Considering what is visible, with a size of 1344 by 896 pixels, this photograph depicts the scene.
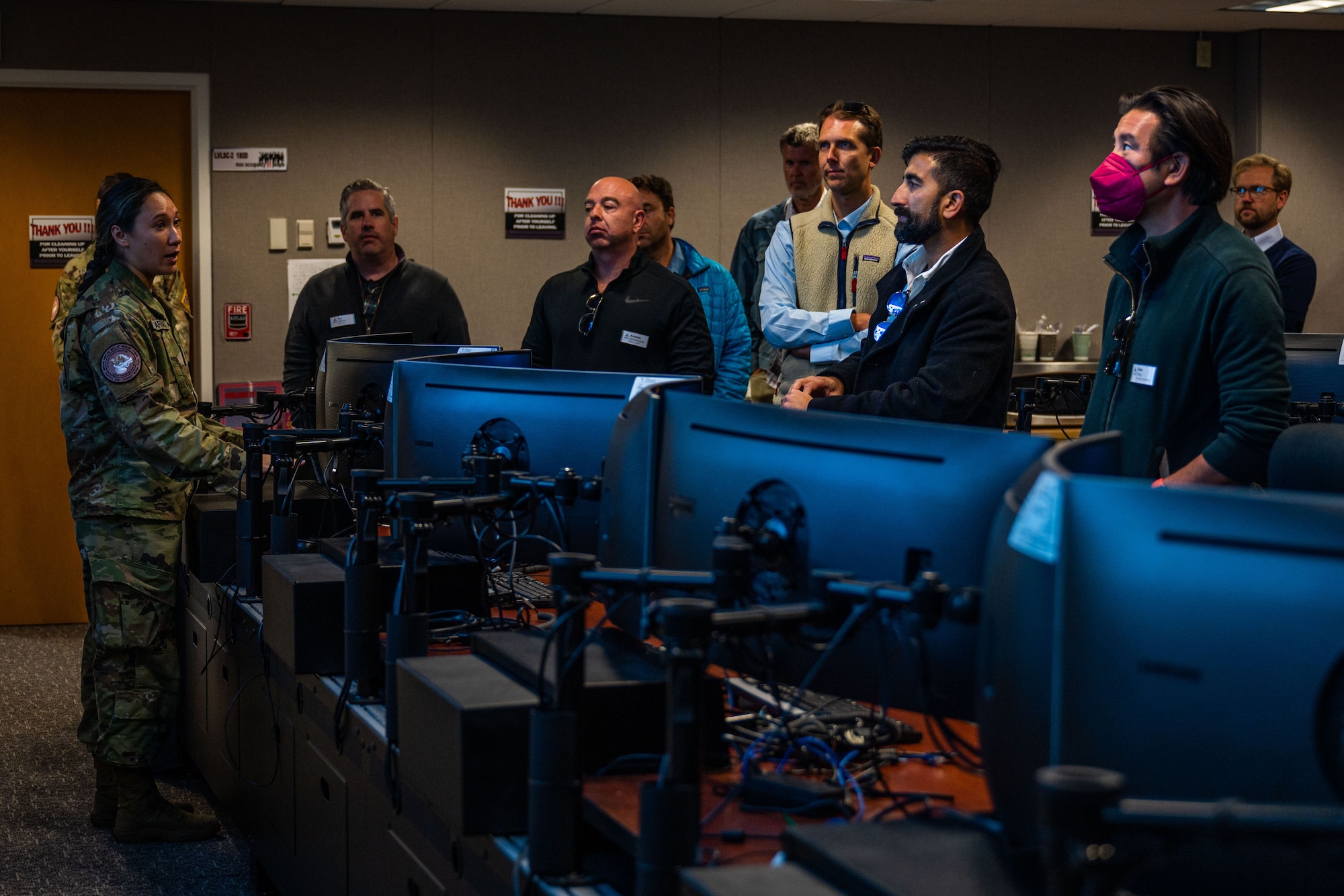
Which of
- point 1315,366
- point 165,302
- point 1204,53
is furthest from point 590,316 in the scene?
point 1204,53

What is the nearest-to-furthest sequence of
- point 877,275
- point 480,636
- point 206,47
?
point 480,636 < point 877,275 < point 206,47

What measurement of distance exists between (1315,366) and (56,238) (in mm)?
4781

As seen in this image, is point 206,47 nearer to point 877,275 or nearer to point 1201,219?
point 877,275

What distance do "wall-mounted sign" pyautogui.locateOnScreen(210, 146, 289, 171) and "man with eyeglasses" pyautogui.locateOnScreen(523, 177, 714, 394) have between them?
2.37 metres

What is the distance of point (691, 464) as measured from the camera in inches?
61.9

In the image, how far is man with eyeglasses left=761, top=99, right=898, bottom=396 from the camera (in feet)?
12.7

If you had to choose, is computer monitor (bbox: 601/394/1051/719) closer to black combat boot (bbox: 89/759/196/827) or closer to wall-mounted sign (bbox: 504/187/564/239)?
black combat boot (bbox: 89/759/196/827)

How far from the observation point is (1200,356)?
2.29m

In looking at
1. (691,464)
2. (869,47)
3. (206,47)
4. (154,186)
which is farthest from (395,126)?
(691,464)

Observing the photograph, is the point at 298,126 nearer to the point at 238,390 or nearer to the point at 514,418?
the point at 238,390

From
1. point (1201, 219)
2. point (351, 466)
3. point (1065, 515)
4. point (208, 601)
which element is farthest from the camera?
point (208, 601)

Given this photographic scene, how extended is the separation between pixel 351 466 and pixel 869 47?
4431mm

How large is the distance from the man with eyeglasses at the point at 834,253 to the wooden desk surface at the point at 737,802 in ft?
8.04

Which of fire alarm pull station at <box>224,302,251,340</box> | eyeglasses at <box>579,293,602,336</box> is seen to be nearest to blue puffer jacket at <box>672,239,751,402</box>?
eyeglasses at <box>579,293,602,336</box>
